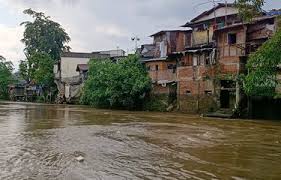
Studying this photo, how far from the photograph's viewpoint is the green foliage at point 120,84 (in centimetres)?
3744

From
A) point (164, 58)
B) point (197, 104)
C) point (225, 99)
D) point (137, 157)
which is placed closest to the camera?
point (137, 157)

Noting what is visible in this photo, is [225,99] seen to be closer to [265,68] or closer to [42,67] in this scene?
[265,68]

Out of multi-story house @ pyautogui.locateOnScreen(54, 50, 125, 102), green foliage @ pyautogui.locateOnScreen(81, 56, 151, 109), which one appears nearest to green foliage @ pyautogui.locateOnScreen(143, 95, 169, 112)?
green foliage @ pyautogui.locateOnScreen(81, 56, 151, 109)

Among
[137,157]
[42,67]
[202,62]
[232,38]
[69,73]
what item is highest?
[232,38]

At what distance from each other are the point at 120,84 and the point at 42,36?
31.8 metres

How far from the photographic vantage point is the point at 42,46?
2530 inches

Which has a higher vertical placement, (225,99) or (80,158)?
(225,99)

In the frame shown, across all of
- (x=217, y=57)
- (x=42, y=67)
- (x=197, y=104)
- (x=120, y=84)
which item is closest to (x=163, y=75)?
(x=120, y=84)

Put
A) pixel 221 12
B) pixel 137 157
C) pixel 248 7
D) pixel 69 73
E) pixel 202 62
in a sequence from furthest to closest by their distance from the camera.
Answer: pixel 69 73
pixel 221 12
pixel 202 62
pixel 248 7
pixel 137 157

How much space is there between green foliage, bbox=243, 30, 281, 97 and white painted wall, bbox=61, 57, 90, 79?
38658 mm

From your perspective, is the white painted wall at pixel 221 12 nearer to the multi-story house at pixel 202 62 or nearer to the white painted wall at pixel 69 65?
the multi-story house at pixel 202 62

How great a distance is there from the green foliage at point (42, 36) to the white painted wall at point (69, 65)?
6804mm

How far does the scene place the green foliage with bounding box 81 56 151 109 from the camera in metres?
37.4

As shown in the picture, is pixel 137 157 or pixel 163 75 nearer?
pixel 137 157
